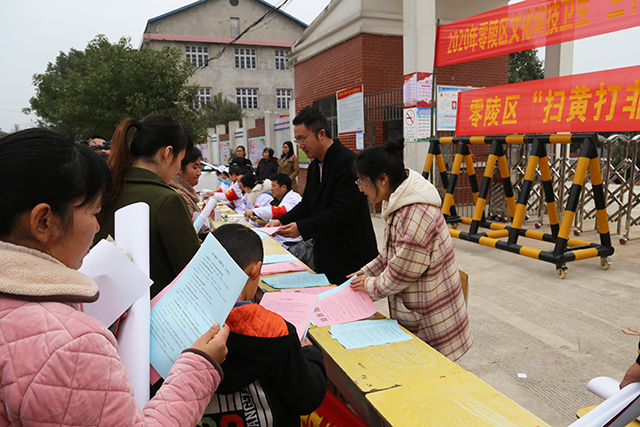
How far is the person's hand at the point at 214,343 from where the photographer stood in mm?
872

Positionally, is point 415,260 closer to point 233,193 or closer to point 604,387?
point 604,387

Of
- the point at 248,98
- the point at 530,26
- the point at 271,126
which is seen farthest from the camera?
the point at 248,98

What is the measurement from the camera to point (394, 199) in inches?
71.6

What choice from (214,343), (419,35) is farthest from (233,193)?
(214,343)

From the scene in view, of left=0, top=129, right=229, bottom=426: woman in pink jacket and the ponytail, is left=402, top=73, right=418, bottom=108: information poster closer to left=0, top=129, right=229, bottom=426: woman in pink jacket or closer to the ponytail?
the ponytail

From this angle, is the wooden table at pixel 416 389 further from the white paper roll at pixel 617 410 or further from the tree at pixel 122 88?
the tree at pixel 122 88

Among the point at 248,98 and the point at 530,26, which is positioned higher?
the point at 248,98

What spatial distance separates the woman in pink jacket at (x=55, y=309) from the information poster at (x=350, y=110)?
821 cm

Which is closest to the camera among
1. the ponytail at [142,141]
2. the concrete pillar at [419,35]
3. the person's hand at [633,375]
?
the person's hand at [633,375]

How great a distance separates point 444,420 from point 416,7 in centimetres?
644

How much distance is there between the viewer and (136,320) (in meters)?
0.94

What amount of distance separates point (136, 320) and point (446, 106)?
7.31m

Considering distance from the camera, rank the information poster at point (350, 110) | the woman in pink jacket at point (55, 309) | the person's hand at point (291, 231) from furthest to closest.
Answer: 1. the information poster at point (350, 110)
2. the person's hand at point (291, 231)
3. the woman in pink jacket at point (55, 309)

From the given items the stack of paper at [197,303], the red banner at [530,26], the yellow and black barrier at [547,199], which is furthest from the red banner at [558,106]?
the stack of paper at [197,303]
